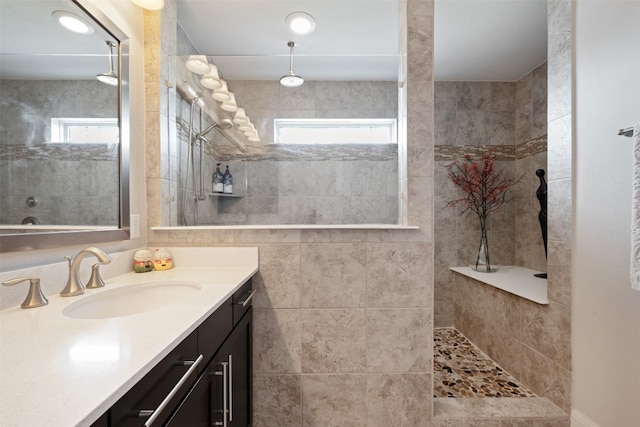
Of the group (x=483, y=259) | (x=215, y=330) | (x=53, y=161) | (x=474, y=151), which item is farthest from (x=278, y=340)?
(x=474, y=151)

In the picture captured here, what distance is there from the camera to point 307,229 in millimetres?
1415

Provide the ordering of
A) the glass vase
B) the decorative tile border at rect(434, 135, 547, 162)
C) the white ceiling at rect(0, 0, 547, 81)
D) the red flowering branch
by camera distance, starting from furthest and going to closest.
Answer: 1. the decorative tile border at rect(434, 135, 547, 162)
2. the red flowering branch
3. the glass vase
4. the white ceiling at rect(0, 0, 547, 81)

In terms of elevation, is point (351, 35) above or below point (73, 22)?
above

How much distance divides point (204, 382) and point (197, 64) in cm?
193

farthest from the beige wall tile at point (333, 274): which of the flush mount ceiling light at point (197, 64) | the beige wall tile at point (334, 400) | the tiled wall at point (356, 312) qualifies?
the flush mount ceiling light at point (197, 64)

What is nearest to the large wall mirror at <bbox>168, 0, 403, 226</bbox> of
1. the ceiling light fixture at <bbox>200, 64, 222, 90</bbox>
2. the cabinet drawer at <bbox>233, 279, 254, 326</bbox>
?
the ceiling light fixture at <bbox>200, 64, 222, 90</bbox>

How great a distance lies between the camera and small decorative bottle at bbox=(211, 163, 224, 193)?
2.17m

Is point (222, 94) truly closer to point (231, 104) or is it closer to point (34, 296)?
point (231, 104)

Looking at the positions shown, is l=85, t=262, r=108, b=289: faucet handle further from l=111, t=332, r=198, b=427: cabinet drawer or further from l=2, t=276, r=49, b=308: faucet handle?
l=111, t=332, r=198, b=427: cabinet drawer

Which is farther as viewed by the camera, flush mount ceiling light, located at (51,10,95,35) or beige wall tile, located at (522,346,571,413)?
beige wall tile, located at (522,346,571,413)

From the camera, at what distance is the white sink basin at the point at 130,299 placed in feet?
2.98

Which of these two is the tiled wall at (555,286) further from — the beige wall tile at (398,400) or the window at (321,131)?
the window at (321,131)

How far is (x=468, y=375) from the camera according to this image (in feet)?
6.16

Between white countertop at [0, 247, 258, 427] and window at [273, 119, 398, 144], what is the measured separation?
5.21 feet
